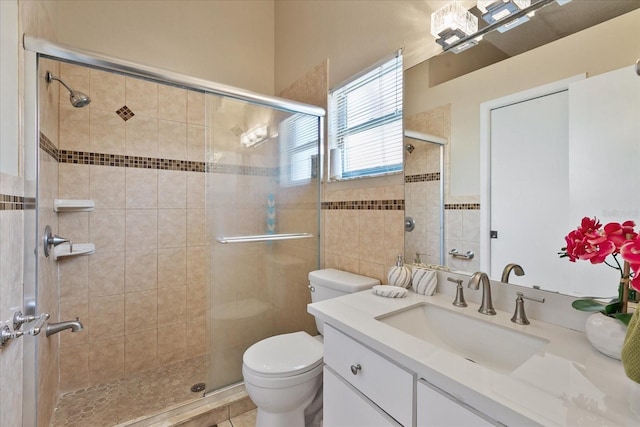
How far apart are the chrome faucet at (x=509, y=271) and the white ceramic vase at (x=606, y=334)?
0.25 metres

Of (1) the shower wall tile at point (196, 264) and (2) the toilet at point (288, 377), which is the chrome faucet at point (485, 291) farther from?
(1) the shower wall tile at point (196, 264)

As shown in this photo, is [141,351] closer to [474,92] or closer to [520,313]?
[520,313]

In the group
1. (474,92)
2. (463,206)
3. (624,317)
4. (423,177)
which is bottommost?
(624,317)

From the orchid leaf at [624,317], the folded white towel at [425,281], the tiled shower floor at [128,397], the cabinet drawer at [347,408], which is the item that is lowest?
the tiled shower floor at [128,397]

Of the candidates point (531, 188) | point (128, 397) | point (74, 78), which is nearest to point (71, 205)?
point (74, 78)

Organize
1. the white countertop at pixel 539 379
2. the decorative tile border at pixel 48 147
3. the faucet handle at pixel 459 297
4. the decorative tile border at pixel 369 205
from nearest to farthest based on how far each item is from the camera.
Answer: the white countertop at pixel 539 379, the faucet handle at pixel 459 297, the decorative tile border at pixel 48 147, the decorative tile border at pixel 369 205

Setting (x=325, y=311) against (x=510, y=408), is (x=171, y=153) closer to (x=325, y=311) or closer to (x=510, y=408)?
(x=325, y=311)

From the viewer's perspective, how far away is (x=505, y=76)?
1043mm

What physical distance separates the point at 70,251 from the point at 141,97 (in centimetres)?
114

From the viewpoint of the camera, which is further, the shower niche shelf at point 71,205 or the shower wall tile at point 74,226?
the shower wall tile at point 74,226

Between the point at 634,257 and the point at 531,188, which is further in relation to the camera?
the point at 531,188

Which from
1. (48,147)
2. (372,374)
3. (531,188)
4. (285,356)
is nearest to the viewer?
(372,374)

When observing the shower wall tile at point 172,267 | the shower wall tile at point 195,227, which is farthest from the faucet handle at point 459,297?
the shower wall tile at point 172,267

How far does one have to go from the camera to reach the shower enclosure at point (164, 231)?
63.0 inches
